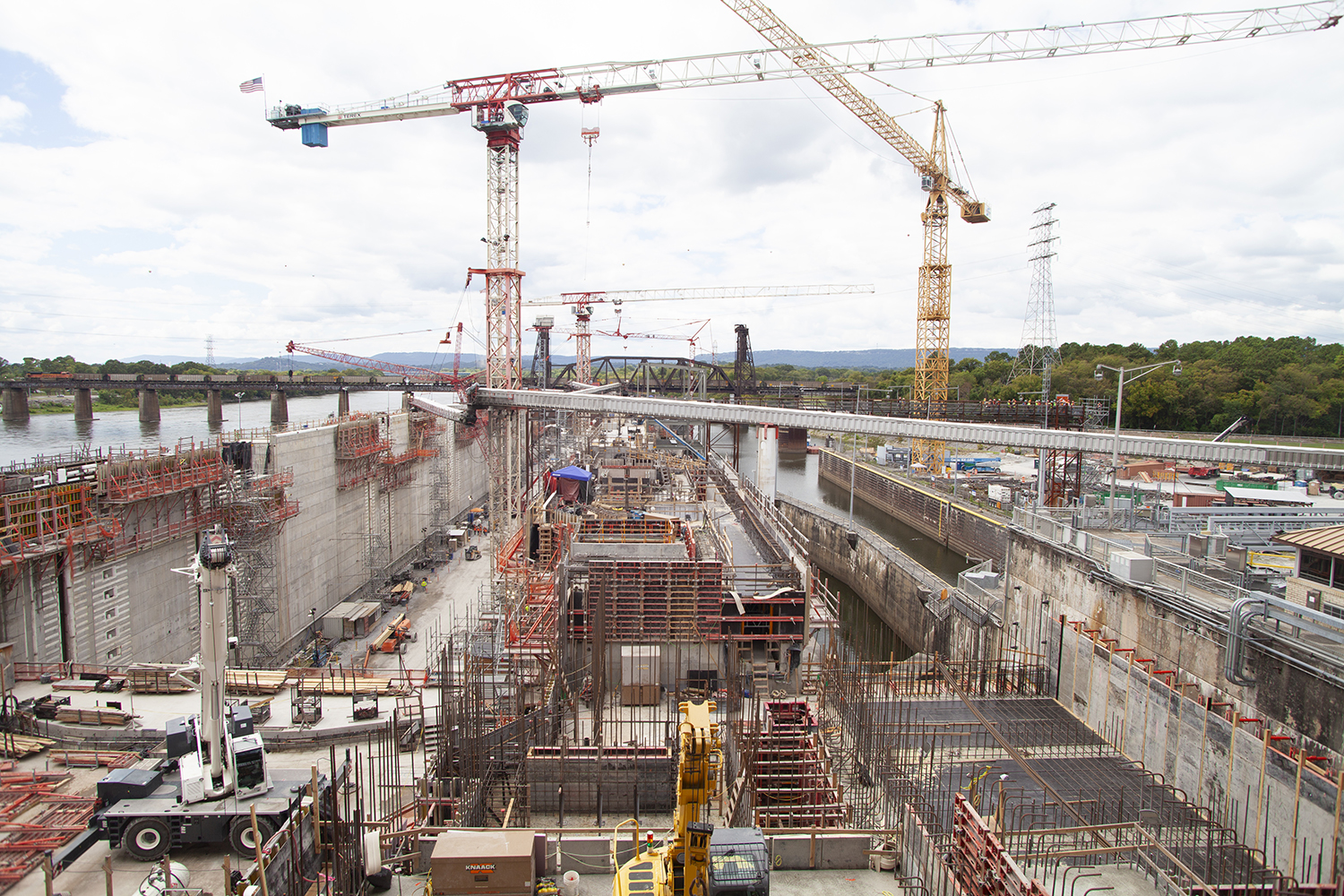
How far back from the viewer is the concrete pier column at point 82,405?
263 ft

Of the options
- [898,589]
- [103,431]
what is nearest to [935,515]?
[898,589]

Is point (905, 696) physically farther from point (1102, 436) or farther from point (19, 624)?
point (19, 624)

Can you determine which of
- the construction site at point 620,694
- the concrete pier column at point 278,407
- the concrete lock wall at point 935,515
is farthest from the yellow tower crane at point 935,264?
the concrete pier column at point 278,407

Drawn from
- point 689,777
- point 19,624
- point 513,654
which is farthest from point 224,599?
point 19,624

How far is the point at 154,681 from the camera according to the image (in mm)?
18219

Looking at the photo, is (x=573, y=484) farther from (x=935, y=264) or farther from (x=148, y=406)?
(x=148, y=406)

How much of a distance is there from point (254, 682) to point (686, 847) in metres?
15.5

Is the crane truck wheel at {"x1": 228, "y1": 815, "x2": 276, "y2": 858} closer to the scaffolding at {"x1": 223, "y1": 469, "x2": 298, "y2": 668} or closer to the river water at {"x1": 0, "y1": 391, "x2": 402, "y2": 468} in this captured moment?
the scaffolding at {"x1": 223, "y1": 469, "x2": 298, "y2": 668}

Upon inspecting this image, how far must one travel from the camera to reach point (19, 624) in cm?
1817

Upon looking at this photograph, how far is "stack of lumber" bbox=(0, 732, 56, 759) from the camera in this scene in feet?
48.7

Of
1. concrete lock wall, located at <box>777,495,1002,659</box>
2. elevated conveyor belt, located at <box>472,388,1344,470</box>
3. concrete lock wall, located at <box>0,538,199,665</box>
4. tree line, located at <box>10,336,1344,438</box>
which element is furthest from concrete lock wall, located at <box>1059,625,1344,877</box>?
tree line, located at <box>10,336,1344,438</box>

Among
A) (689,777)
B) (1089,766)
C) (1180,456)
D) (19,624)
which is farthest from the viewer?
(1180,456)

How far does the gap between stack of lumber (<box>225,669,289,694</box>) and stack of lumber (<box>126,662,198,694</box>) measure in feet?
3.25

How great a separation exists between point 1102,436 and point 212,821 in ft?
81.4
